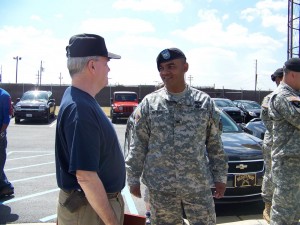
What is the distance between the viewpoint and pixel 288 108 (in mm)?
3396

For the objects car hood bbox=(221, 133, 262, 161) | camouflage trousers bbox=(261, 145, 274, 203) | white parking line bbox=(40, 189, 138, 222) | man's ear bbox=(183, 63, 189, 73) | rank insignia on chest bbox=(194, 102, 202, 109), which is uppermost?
man's ear bbox=(183, 63, 189, 73)

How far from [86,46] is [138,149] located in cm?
119

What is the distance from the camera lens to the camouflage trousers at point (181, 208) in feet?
9.27

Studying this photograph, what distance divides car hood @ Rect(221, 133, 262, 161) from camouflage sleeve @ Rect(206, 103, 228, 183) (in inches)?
78.4

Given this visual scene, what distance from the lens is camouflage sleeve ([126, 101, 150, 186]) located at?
302cm

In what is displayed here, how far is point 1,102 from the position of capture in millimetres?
5281

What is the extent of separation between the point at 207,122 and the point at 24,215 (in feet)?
10.5

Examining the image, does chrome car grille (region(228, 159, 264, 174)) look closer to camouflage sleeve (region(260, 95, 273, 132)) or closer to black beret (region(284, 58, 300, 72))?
camouflage sleeve (region(260, 95, 273, 132))

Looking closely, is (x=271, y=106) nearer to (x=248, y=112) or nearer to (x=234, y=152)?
(x=234, y=152)

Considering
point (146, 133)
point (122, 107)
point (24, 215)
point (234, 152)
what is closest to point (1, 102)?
point (24, 215)

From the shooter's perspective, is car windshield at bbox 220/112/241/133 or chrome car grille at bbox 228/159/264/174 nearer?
chrome car grille at bbox 228/159/264/174

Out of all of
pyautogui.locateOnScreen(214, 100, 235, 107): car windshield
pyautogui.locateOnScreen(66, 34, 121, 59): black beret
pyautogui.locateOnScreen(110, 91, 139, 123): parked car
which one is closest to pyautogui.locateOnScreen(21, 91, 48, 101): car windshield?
pyautogui.locateOnScreen(110, 91, 139, 123): parked car

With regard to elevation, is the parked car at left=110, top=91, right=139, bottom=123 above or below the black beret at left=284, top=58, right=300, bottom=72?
below

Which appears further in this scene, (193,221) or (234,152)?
(234,152)
